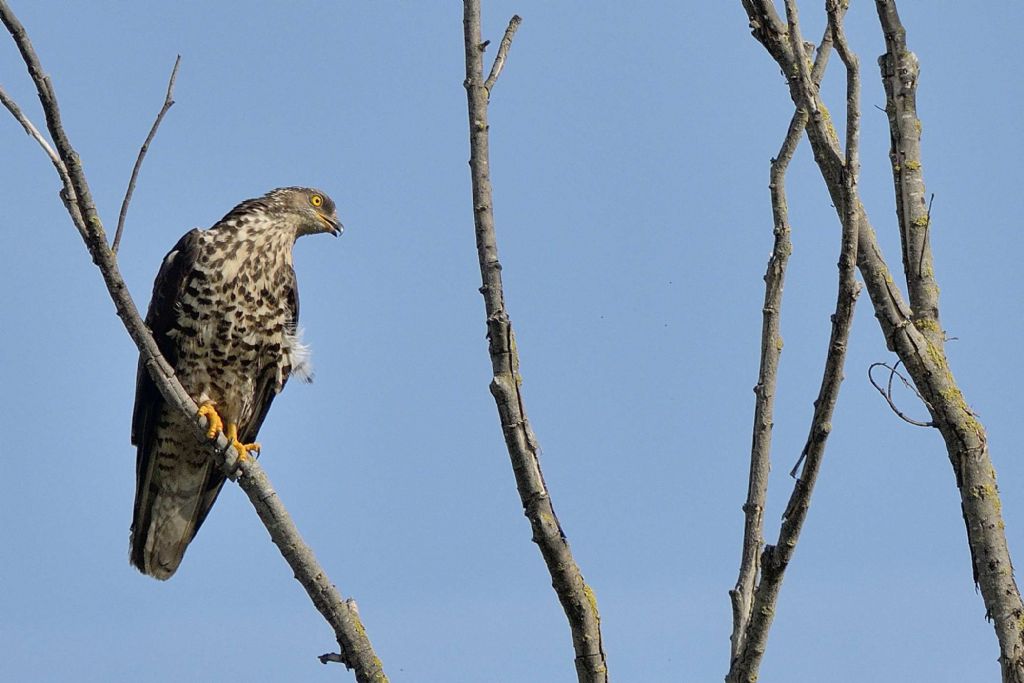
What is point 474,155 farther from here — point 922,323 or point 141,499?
point 141,499

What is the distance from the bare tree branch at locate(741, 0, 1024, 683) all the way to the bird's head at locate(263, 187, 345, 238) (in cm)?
347

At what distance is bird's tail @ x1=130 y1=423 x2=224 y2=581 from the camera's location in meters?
6.44

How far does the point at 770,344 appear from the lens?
3904 millimetres

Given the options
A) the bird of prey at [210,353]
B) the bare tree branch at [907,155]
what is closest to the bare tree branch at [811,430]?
the bare tree branch at [907,155]

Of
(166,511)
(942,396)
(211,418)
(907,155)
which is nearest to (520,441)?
(942,396)

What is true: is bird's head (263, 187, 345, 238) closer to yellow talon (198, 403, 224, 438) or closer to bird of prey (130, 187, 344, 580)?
bird of prey (130, 187, 344, 580)

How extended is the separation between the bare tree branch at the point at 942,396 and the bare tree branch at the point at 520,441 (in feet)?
3.12

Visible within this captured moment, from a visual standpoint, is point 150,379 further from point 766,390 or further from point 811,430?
point 811,430

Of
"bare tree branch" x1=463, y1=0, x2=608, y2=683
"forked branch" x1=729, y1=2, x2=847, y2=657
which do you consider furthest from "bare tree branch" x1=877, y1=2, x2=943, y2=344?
"bare tree branch" x1=463, y1=0, x2=608, y2=683

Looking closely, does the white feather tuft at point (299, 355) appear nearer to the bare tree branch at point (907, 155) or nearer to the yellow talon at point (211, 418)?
the yellow talon at point (211, 418)

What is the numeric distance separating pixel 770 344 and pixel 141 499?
3.88 meters

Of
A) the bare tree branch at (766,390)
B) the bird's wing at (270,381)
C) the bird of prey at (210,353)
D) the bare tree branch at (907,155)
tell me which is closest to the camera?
the bare tree branch at (766,390)

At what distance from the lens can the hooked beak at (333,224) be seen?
6.94 metres

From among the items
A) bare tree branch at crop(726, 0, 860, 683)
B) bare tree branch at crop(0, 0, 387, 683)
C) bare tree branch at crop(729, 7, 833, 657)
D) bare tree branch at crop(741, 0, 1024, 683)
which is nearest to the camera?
bare tree branch at crop(726, 0, 860, 683)
